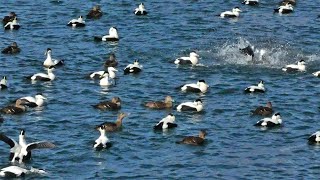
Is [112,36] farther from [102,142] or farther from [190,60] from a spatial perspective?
[102,142]

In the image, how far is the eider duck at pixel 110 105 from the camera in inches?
2101

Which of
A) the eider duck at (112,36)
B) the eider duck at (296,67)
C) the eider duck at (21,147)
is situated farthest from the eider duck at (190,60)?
the eider duck at (21,147)

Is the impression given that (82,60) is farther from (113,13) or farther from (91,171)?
(91,171)

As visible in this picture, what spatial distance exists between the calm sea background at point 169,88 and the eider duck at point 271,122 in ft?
1.37

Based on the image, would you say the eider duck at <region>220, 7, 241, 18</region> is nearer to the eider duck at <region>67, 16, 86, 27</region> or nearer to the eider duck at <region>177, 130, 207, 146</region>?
the eider duck at <region>67, 16, 86, 27</region>

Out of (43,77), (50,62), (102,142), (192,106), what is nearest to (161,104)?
(192,106)

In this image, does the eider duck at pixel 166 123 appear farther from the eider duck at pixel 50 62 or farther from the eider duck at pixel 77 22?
the eider duck at pixel 77 22

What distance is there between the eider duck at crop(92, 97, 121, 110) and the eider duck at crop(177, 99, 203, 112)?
2.57 meters

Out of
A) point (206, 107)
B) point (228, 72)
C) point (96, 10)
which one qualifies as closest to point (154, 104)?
point (206, 107)

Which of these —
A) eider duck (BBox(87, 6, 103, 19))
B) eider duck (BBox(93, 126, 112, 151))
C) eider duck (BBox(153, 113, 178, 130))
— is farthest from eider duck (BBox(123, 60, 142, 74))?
eider duck (BBox(87, 6, 103, 19))

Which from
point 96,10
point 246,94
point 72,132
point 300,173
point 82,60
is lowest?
point 300,173

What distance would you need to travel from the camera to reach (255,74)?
60156 mm

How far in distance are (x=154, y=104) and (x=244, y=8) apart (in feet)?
81.1

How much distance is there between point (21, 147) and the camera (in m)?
45.9
